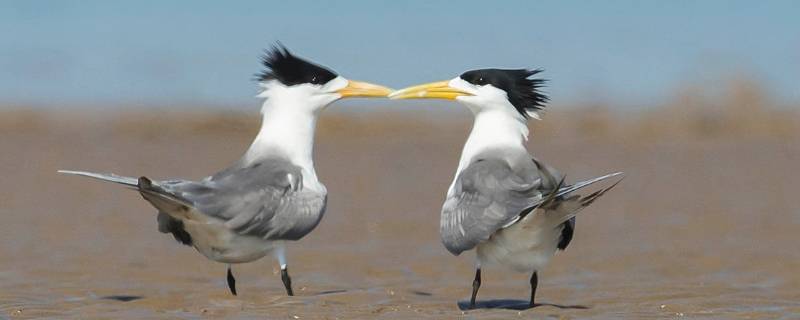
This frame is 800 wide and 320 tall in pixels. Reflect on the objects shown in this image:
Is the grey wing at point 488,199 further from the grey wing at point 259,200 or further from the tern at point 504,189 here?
the grey wing at point 259,200

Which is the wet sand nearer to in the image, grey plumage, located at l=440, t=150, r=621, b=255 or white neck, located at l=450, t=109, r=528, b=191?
grey plumage, located at l=440, t=150, r=621, b=255

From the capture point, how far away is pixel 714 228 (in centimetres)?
1312

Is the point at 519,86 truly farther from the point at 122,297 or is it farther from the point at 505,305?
the point at 122,297

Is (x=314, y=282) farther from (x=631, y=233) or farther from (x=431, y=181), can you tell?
(x=431, y=181)

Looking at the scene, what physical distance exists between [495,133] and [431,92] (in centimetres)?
53

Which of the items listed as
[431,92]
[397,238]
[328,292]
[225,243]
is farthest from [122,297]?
[397,238]

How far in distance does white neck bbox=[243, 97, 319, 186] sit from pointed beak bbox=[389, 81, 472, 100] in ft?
1.70

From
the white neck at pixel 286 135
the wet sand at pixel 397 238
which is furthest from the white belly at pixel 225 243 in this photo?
the white neck at pixel 286 135

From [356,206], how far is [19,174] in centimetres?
403

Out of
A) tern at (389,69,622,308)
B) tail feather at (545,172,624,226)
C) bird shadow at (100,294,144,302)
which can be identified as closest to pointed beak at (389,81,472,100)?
tern at (389,69,622,308)

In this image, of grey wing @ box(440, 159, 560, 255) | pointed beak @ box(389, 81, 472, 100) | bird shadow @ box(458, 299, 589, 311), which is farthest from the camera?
pointed beak @ box(389, 81, 472, 100)

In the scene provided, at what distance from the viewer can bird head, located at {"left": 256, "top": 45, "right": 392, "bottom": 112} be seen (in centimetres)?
914

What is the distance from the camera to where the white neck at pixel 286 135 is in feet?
29.5

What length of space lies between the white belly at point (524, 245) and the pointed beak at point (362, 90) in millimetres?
1402
